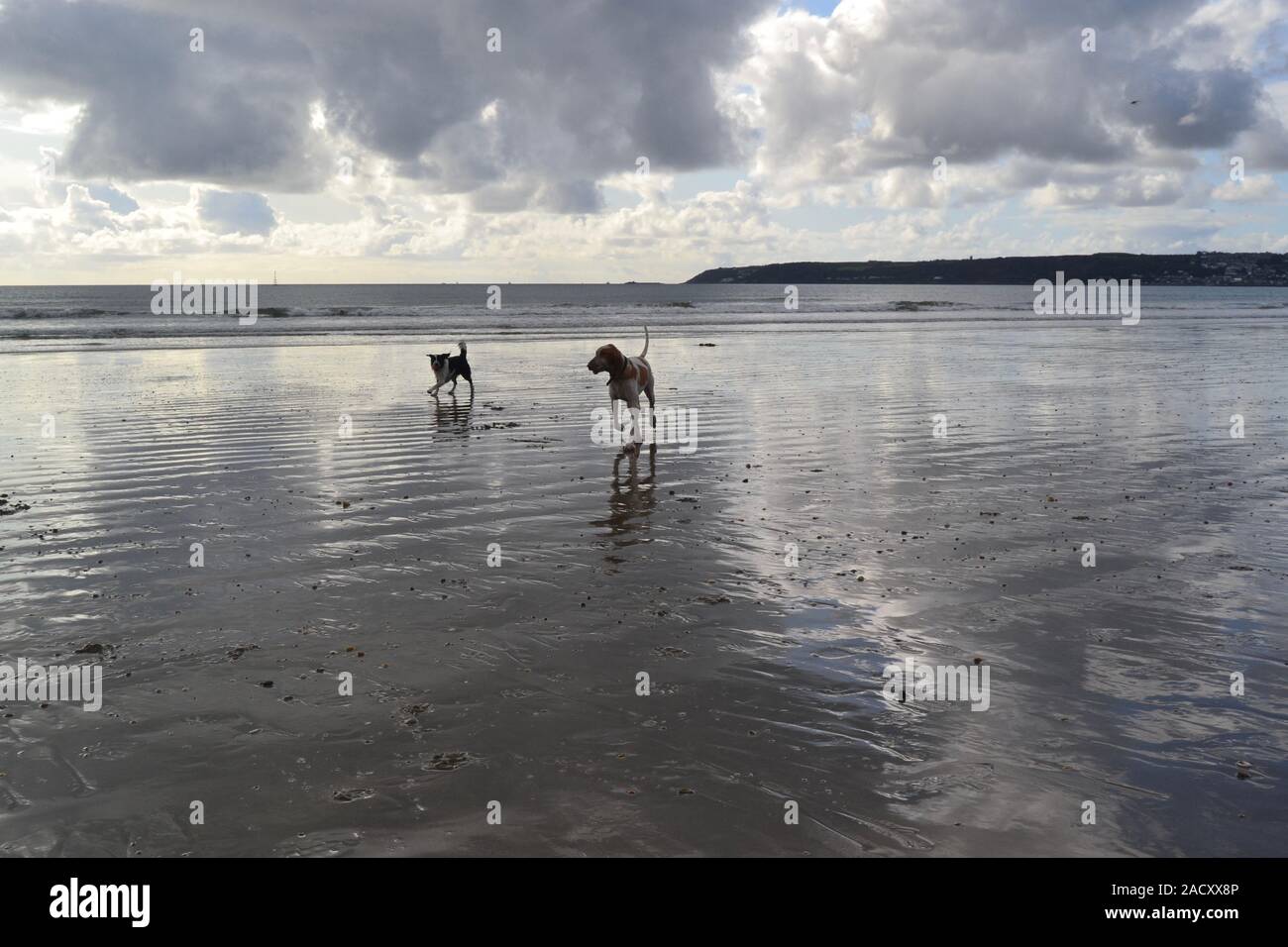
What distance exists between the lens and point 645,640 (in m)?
5.91

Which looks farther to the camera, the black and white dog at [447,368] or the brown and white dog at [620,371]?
the black and white dog at [447,368]

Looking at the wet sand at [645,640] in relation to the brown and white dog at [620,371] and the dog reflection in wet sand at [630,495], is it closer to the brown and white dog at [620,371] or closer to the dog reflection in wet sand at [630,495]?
the dog reflection in wet sand at [630,495]

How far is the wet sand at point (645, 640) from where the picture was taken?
12.9 feet

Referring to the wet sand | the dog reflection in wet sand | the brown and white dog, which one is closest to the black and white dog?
the wet sand

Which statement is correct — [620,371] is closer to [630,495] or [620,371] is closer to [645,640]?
[630,495]

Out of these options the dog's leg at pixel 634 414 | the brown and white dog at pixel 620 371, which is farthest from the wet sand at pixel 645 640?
the brown and white dog at pixel 620 371

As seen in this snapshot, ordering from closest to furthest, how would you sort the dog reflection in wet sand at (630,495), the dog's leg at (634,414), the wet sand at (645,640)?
the wet sand at (645,640) → the dog reflection in wet sand at (630,495) → the dog's leg at (634,414)

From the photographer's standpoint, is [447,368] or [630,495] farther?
[447,368]

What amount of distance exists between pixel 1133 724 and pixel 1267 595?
2774 millimetres

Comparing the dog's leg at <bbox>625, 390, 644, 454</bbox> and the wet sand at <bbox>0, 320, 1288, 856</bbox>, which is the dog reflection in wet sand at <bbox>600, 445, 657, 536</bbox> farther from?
the dog's leg at <bbox>625, 390, 644, 454</bbox>

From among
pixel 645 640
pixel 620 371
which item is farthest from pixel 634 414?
pixel 645 640

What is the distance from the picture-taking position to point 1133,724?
4707mm
